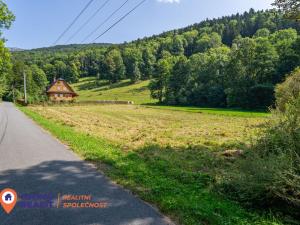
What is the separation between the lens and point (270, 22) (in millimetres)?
137375

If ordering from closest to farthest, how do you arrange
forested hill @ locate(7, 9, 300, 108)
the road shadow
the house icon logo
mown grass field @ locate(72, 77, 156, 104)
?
the road shadow → the house icon logo → forested hill @ locate(7, 9, 300, 108) → mown grass field @ locate(72, 77, 156, 104)

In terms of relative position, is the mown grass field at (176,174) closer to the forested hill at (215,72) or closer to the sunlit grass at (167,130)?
the sunlit grass at (167,130)

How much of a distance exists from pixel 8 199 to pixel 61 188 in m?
1.20

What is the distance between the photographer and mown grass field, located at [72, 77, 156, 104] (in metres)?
92.7

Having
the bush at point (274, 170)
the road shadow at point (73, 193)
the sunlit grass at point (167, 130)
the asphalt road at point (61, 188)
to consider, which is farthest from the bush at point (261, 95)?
the road shadow at point (73, 193)

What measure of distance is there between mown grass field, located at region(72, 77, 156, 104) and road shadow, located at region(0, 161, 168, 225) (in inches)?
3027

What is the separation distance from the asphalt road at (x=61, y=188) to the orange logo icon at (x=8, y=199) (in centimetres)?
11

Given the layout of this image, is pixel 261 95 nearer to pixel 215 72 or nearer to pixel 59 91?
pixel 215 72

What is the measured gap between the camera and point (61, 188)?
6.97 meters

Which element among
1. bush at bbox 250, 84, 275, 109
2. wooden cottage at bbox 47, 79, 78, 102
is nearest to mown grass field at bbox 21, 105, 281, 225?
bush at bbox 250, 84, 275, 109

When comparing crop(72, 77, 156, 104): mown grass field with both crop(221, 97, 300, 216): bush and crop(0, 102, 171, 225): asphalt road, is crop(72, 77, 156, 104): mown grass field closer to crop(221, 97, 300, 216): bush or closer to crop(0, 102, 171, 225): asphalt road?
crop(0, 102, 171, 225): asphalt road

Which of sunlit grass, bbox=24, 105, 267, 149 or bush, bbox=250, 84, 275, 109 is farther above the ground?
bush, bbox=250, 84, 275, 109

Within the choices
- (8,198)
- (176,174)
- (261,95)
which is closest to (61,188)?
(8,198)

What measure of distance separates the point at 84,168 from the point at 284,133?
6.00m
